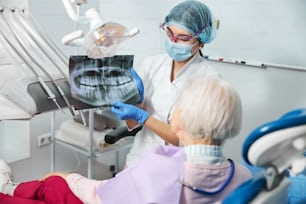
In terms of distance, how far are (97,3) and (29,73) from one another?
1.37 metres

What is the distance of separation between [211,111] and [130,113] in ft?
1.94

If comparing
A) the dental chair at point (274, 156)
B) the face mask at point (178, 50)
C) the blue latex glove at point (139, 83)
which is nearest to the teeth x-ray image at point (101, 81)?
the blue latex glove at point (139, 83)

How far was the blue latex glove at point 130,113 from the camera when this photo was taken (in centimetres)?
169

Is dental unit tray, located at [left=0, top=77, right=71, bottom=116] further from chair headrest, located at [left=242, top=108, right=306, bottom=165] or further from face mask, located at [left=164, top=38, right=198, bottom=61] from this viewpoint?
chair headrest, located at [left=242, top=108, right=306, bottom=165]

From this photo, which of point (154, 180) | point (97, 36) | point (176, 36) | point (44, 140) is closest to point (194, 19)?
point (176, 36)

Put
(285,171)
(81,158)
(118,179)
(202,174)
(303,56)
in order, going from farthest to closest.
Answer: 1. (81,158)
2. (303,56)
3. (118,179)
4. (202,174)
5. (285,171)

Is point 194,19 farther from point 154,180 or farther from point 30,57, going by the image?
point 154,180

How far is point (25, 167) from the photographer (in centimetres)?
284

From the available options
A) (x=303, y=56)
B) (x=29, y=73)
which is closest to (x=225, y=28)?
(x=303, y=56)

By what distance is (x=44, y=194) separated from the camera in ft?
4.82

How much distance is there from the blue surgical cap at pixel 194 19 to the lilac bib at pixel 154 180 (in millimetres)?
699

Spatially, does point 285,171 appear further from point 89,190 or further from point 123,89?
point 123,89

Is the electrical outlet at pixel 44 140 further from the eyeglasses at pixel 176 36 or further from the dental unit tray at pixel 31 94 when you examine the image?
the eyeglasses at pixel 176 36

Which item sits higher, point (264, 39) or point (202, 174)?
point (264, 39)
